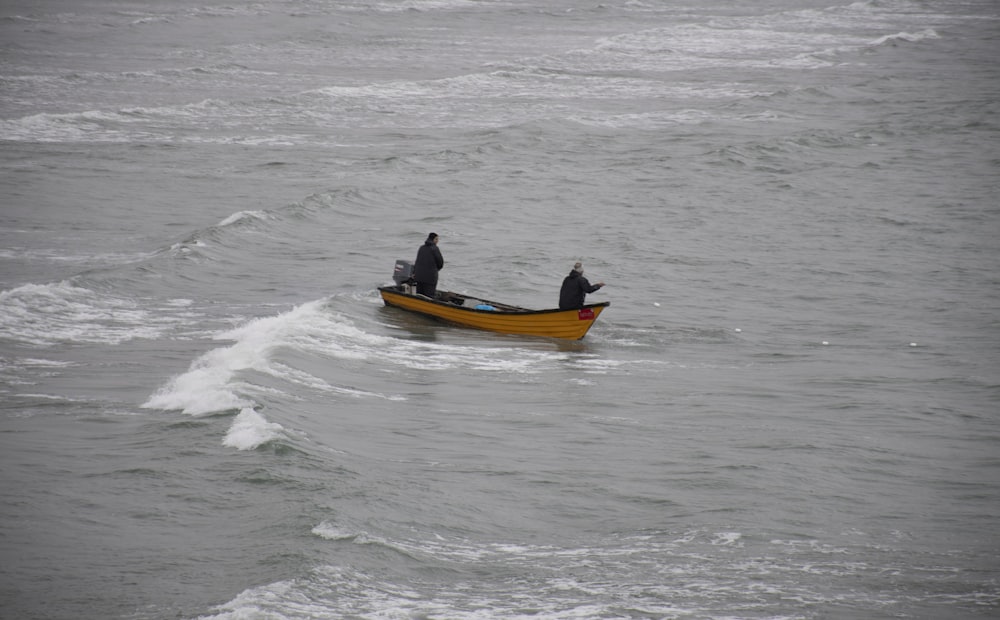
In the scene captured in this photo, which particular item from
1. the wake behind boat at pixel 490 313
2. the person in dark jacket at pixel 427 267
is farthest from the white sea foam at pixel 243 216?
the person in dark jacket at pixel 427 267

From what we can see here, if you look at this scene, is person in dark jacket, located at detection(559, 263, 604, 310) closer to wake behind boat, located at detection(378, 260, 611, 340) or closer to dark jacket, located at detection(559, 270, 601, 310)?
dark jacket, located at detection(559, 270, 601, 310)

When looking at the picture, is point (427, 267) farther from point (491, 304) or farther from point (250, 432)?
point (250, 432)

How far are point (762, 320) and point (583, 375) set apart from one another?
5.18m

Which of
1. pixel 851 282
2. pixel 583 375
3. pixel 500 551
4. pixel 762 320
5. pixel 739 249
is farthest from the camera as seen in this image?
pixel 739 249

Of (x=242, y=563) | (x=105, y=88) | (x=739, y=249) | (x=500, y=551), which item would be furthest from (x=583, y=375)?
(x=105, y=88)

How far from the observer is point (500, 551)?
11.6m

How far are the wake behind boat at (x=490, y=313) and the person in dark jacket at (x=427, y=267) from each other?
146 millimetres

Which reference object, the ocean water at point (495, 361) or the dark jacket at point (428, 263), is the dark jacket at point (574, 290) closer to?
the ocean water at point (495, 361)

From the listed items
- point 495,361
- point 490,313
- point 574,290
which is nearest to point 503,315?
point 490,313

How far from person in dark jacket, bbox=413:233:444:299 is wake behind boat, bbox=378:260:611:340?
5.8 inches

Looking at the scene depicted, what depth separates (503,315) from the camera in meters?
19.4

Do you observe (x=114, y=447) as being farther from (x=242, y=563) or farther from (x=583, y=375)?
(x=583, y=375)

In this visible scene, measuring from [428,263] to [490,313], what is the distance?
6.29 ft

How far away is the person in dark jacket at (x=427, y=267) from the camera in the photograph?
68.0 feet
